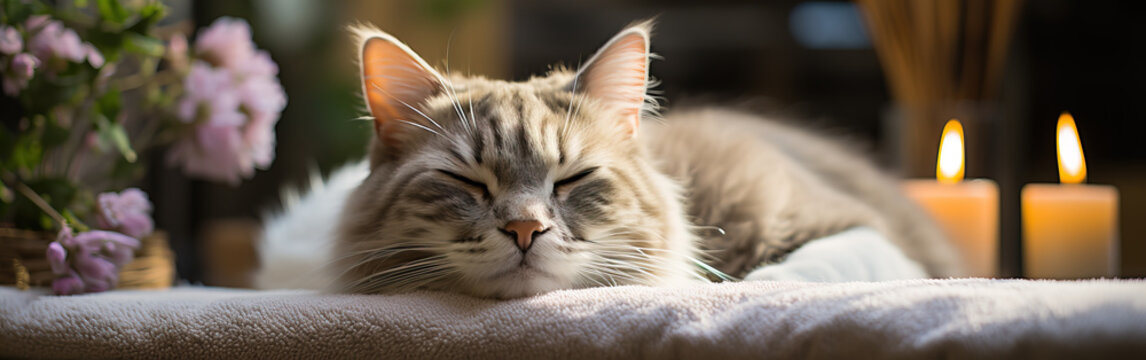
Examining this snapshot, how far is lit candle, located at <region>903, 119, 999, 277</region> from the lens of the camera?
161cm

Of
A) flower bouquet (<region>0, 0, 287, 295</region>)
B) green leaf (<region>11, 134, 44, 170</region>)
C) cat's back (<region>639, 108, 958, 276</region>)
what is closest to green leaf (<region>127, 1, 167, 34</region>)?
flower bouquet (<region>0, 0, 287, 295</region>)

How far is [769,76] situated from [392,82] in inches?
85.9

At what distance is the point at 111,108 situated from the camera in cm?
114

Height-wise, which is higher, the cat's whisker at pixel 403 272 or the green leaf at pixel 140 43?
the green leaf at pixel 140 43

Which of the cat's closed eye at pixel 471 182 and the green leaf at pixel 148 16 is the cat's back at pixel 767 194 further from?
the green leaf at pixel 148 16

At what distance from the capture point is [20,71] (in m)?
1.06

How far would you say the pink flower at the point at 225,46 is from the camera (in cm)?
129

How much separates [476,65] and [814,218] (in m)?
2.32

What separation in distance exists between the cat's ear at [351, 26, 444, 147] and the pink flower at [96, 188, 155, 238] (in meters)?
0.40

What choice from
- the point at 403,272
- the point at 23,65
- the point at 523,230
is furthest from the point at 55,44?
the point at 523,230

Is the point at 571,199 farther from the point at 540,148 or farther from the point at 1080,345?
the point at 1080,345

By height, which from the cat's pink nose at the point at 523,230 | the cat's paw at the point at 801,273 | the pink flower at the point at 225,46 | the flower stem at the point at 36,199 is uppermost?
the pink flower at the point at 225,46

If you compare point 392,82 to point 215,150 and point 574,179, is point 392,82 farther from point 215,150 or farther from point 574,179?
point 215,150

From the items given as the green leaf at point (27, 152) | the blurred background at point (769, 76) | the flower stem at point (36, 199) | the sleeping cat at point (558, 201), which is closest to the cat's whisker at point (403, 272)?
the sleeping cat at point (558, 201)
